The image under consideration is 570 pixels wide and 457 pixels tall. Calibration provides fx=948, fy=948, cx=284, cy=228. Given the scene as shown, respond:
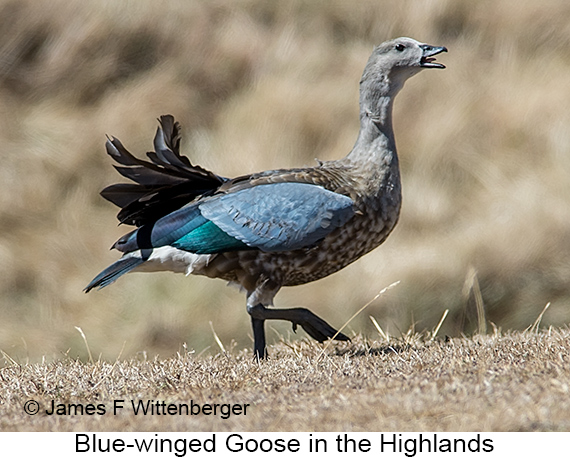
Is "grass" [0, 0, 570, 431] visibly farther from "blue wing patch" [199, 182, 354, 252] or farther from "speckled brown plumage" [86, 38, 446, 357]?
"blue wing patch" [199, 182, 354, 252]

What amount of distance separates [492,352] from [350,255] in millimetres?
1179

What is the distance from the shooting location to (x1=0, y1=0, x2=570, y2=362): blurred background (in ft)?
37.7

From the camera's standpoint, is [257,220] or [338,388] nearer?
[338,388]

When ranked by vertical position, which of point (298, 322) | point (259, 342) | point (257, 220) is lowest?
point (259, 342)

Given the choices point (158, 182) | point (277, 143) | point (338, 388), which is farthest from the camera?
point (277, 143)

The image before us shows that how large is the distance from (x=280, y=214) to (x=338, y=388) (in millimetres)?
1644

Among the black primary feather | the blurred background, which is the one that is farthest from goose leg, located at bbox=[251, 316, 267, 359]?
the blurred background

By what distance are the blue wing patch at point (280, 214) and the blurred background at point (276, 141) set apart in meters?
5.24

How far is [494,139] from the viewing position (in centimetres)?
1241

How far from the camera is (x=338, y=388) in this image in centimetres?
458

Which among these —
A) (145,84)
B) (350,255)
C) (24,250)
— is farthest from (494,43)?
(350,255)

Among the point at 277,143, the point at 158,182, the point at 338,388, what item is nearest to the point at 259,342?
the point at 158,182

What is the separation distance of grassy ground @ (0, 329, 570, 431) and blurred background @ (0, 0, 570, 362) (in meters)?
5.59

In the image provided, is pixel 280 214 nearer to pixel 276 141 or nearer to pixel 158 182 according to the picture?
pixel 158 182
